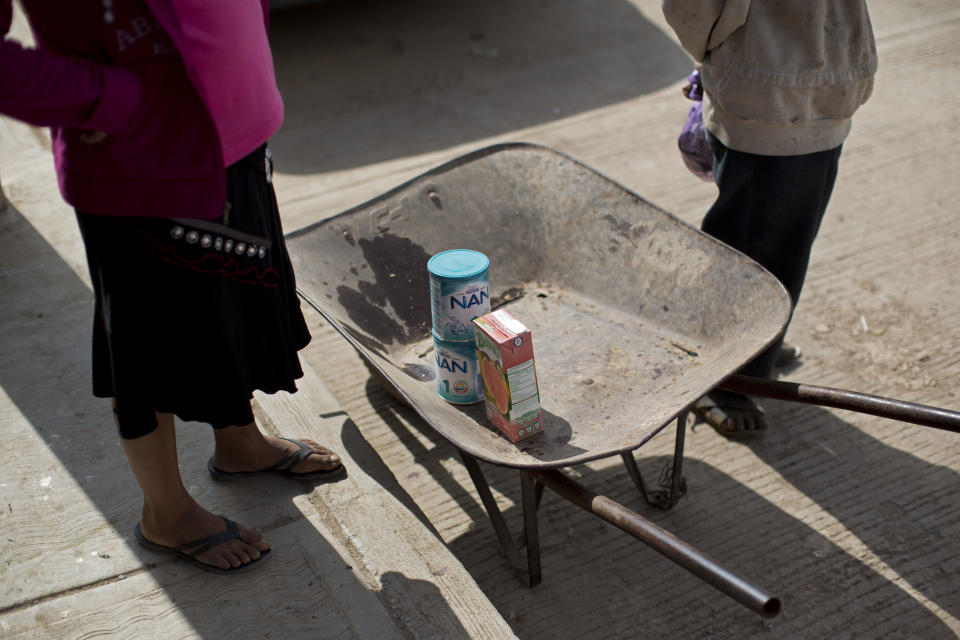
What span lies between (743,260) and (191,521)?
1.45 metres

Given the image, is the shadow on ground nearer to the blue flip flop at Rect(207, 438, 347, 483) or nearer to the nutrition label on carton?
the blue flip flop at Rect(207, 438, 347, 483)

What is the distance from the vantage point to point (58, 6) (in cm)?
130

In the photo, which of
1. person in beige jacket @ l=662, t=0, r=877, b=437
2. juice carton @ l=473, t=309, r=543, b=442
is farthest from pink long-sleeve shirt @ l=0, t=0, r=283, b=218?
person in beige jacket @ l=662, t=0, r=877, b=437

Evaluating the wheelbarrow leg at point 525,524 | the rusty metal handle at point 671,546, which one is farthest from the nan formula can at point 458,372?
the rusty metal handle at point 671,546

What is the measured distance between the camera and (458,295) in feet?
6.37

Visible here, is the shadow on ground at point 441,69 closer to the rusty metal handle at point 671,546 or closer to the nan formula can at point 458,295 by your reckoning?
the nan formula can at point 458,295

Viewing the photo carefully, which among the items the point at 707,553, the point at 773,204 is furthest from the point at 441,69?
the point at 707,553

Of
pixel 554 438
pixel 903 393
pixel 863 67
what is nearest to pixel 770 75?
pixel 863 67

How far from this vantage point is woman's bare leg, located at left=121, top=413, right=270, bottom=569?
174 centimetres

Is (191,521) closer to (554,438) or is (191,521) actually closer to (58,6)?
(554,438)

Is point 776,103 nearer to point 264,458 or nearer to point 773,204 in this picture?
point 773,204

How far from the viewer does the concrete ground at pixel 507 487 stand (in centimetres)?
182

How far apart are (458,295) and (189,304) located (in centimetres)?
63

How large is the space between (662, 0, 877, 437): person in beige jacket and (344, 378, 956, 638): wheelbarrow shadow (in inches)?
25.7
